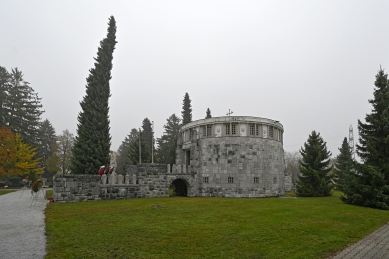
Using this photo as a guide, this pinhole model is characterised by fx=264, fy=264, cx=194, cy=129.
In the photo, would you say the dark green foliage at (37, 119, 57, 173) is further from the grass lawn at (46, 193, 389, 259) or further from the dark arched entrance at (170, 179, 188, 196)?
the grass lawn at (46, 193, 389, 259)

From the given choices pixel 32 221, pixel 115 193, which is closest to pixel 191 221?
pixel 32 221

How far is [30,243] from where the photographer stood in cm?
880

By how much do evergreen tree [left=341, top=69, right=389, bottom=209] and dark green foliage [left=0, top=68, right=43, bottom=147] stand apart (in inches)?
1978

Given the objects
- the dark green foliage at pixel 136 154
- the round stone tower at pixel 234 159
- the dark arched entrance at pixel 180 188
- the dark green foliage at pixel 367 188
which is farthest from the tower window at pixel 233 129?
the dark green foliage at pixel 136 154

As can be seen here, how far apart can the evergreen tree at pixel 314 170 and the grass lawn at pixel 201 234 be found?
16.6 m

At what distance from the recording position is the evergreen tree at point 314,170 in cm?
3106

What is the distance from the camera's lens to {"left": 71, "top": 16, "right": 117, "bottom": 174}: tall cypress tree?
3167cm

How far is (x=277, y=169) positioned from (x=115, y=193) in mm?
18351

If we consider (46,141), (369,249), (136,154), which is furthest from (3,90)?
(369,249)

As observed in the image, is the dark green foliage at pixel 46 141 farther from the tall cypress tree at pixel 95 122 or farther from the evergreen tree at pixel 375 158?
the evergreen tree at pixel 375 158

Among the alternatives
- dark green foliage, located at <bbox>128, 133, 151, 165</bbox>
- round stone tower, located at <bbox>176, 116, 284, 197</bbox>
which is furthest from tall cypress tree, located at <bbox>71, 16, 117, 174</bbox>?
dark green foliage, located at <bbox>128, 133, 151, 165</bbox>

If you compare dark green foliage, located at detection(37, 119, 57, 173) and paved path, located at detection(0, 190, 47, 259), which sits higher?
dark green foliage, located at detection(37, 119, 57, 173)

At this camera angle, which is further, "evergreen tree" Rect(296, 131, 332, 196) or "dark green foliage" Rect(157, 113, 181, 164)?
"dark green foliage" Rect(157, 113, 181, 164)

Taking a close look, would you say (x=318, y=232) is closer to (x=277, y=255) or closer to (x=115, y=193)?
(x=277, y=255)
